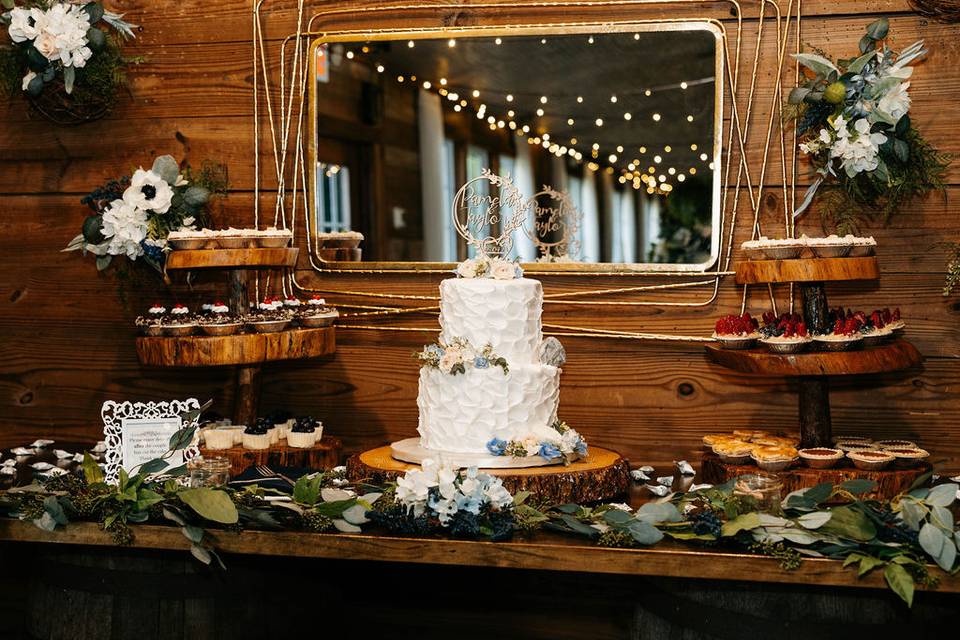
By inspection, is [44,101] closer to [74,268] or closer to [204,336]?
[74,268]

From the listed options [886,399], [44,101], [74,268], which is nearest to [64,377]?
[74,268]

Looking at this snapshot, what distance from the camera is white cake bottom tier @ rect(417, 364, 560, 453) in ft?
8.00

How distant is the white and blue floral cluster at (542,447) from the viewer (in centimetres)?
239

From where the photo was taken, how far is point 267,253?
276cm

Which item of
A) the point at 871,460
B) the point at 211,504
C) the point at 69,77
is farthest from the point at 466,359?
the point at 69,77

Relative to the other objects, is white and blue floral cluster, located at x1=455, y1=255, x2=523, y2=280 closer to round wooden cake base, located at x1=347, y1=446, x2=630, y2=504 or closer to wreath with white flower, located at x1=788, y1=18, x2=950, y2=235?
round wooden cake base, located at x1=347, y1=446, x2=630, y2=504

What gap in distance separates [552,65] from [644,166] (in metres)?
0.39

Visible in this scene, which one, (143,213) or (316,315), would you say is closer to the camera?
(316,315)

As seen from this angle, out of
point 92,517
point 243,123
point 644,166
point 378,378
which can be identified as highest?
point 243,123

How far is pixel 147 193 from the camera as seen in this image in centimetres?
302

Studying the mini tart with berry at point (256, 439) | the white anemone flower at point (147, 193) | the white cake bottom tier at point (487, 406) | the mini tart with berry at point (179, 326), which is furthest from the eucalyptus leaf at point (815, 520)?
the white anemone flower at point (147, 193)

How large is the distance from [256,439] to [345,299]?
0.59 m

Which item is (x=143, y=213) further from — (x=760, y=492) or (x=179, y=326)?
(x=760, y=492)

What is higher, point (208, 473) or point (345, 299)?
point (345, 299)
